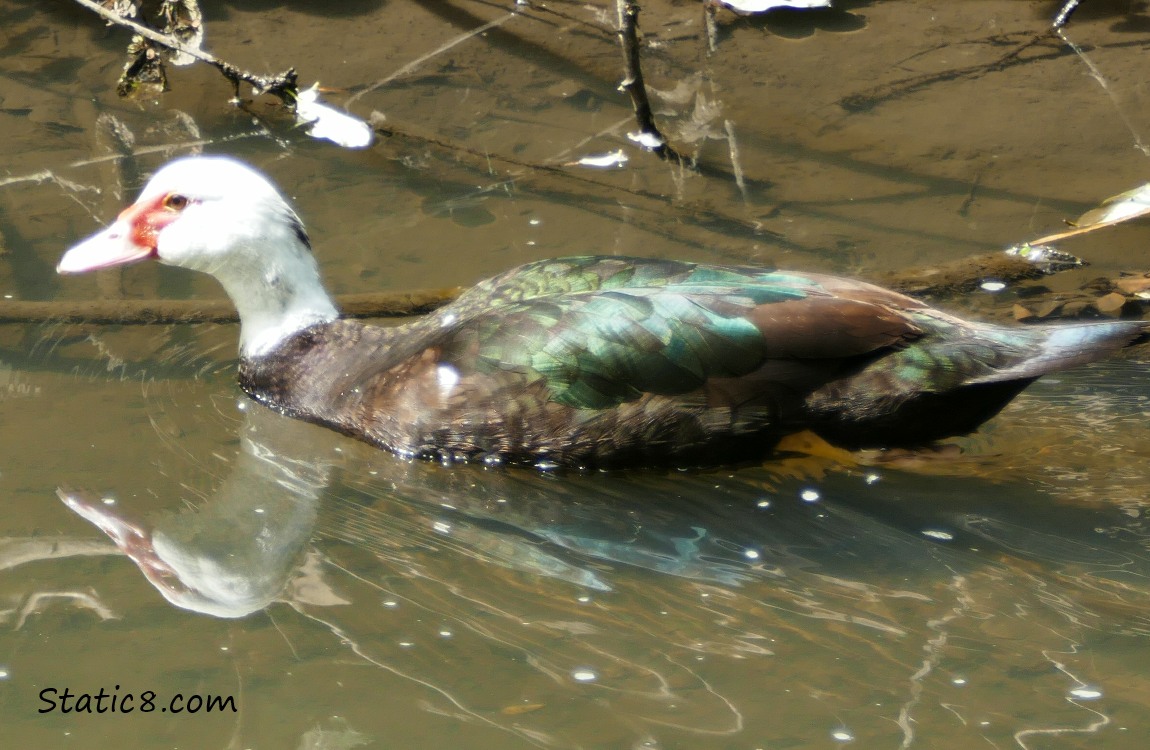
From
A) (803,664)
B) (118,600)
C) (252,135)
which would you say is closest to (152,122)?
(252,135)

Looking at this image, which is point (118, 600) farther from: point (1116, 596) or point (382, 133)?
point (382, 133)

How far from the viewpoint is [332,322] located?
16.5 feet

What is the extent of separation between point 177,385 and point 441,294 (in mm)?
1098

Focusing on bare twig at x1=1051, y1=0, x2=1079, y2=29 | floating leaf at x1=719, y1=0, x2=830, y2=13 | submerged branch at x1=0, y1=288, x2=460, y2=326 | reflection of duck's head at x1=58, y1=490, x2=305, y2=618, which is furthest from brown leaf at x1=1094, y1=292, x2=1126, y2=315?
reflection of duck's head at x1=58, y1=490, x2=305, y2=618

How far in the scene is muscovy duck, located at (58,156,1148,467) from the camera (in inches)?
169

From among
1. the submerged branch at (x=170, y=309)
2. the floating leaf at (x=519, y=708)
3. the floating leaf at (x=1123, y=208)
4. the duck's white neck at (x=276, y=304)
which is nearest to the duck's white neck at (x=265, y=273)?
the duck's white neck at (x=276, y=304)

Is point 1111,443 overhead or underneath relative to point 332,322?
overhead

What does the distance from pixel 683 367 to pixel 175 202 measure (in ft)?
6.94

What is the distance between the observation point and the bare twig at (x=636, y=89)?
6.21 meters

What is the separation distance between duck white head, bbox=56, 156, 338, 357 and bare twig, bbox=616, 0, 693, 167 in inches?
80.4

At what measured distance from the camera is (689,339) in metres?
4.31

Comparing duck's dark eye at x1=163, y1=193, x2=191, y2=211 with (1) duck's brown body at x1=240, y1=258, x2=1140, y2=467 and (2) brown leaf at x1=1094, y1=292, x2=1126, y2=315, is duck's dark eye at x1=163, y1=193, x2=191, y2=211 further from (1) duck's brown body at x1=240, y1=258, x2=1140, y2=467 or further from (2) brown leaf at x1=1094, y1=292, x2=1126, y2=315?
(2) brown leaf at x1=1094, y1=292, x2=1126, y2=315

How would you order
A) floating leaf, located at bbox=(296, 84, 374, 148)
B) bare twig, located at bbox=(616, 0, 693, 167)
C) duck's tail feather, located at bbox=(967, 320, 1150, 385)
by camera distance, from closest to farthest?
duck's tail feather, located at bbox=(967, 320, 1150, 385)
floating leaf, located at bbox=(296, 84, 374, 148)
bare twig, located at bbox=(616, 0, 693, 167)

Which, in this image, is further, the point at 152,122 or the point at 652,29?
the point at 652,29
